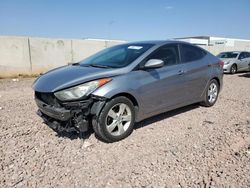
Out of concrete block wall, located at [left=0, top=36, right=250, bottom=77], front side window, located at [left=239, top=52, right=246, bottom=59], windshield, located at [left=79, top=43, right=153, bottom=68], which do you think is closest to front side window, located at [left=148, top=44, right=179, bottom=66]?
windshield, located at [left=79, top=43, right=153, bottom=68]

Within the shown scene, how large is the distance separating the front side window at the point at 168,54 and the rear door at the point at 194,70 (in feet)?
0.66

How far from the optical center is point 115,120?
12.1 feet

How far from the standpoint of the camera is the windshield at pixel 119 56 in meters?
4.07

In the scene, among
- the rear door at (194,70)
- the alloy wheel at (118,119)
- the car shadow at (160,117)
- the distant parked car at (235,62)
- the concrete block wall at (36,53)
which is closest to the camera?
the alloy wheel at (118,119)

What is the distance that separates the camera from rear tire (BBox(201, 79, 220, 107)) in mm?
5633

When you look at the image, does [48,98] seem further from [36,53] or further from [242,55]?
[242,55]

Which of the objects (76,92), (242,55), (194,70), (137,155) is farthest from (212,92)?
(242,55)

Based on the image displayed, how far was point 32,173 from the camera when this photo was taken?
2.88 metres

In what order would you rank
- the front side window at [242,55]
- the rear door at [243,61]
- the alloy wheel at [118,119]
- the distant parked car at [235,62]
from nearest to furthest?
A: 1. the alloy wheel at [118,119]
2. the distant parked car at [235,62]
3. the rear door at [243,61]
4. the front side window at [242,55]

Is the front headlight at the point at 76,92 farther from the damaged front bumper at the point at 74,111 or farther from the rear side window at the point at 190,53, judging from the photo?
the rear side window at the point at 190,53

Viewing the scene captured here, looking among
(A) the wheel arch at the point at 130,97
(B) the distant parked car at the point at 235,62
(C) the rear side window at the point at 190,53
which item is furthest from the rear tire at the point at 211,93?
(B) the distant parked car at the point at 235,62

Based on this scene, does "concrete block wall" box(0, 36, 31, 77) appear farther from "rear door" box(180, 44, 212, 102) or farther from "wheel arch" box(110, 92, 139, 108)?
"wheel arch" box(110, 92, 139, 108)

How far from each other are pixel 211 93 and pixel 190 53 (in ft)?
4.18

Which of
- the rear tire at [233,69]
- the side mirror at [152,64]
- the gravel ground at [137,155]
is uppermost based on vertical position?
the side mirror at [152,64]
